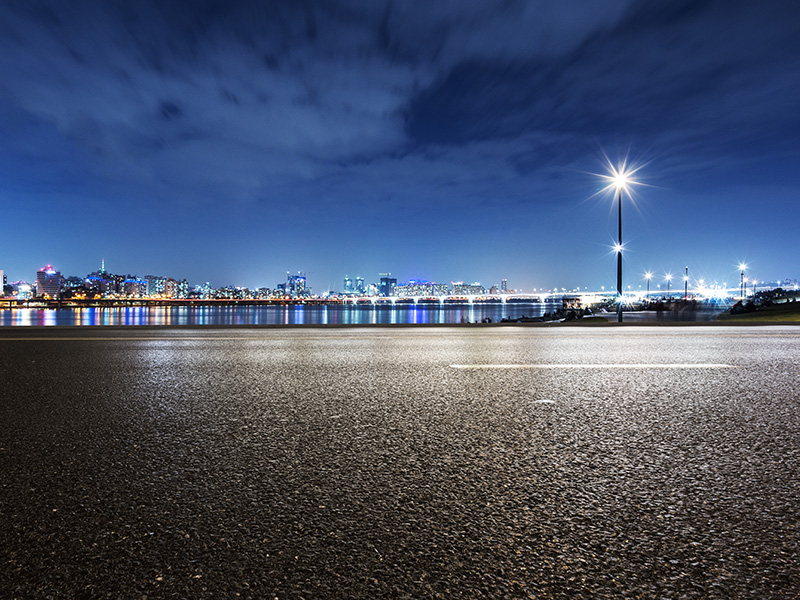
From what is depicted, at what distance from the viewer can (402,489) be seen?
214cm

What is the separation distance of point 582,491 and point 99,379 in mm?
5112

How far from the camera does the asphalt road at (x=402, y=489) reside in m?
1.50

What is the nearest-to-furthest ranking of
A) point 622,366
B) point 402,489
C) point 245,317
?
point 402,489
point 622,366
point 245,317

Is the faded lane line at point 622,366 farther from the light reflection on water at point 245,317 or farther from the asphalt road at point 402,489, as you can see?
the light reflection on water at point 245,317

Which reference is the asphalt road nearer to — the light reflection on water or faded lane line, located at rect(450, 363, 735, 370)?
faded lane line, located at rect(450, 363, 735, 370)

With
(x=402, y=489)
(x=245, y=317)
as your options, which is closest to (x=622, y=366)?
(x=402, y=489)

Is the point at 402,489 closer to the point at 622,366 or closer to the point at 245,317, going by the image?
the point at 622,366

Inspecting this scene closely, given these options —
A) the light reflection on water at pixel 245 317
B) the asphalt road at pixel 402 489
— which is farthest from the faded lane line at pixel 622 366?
the light reflection on water at pixel 245 317

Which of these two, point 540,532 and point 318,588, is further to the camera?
point 540,532

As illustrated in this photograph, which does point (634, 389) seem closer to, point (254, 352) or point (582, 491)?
point (582, 491)

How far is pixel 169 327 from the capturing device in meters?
13.5

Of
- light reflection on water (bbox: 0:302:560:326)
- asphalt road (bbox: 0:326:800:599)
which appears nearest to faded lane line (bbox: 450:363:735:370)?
asphalt road (bbox: 0:326:800:599)

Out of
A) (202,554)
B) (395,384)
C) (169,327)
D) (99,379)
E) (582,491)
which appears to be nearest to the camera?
(202,554)

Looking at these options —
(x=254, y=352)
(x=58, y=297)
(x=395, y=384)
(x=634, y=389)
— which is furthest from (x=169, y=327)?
(x=58, y=297)
